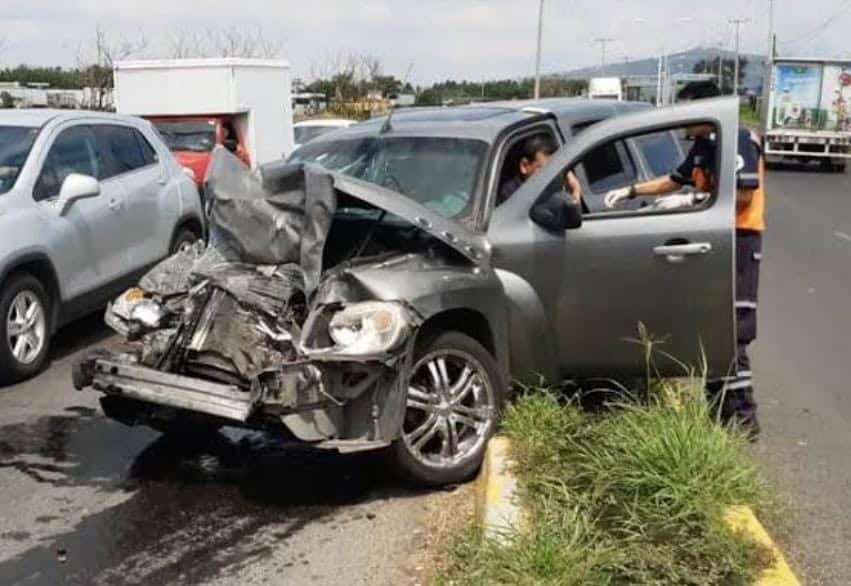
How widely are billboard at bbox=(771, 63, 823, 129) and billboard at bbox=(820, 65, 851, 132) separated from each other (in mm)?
195

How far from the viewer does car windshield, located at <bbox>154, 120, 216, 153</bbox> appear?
1814cm

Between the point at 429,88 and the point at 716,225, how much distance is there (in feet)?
166

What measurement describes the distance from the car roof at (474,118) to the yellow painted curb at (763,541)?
2.63 m

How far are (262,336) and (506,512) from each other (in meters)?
1.32

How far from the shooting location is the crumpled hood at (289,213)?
5156 mm

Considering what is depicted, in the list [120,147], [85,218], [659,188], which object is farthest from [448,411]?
[120,147]

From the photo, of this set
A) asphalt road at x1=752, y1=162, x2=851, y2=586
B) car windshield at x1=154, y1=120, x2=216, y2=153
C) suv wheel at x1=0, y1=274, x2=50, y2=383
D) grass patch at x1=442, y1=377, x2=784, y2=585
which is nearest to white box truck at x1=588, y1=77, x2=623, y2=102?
car windshield at x1=154, y1=120, x2=216, y2=153

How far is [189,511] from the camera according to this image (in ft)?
17.0

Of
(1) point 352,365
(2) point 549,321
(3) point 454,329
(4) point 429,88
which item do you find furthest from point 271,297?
(4) point 429,88

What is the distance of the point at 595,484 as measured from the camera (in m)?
4.47

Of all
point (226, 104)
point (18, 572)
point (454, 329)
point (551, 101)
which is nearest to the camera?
point (18, 572)

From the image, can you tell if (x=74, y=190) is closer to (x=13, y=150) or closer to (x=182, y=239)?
(x=13, y=150)

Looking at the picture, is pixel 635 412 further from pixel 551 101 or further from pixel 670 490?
pixel 551 101

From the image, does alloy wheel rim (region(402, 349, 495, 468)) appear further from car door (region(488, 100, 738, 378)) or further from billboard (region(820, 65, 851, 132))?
billboard (region(820, 65, 851, 132))
